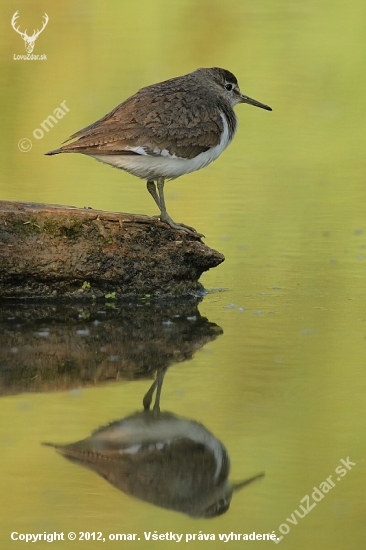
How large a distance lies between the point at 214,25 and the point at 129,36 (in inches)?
79.5

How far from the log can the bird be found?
302 mm

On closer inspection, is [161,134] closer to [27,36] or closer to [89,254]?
[89,254]

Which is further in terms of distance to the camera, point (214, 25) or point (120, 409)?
point (214, 25)

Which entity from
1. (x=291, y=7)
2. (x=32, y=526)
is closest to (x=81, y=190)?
(x=32, y=526)

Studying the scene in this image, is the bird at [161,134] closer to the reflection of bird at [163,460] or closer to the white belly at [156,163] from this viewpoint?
the white belly at [156,163]

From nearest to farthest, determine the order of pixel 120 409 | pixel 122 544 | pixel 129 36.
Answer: pixel 122 544 → pixel 120 409 → pixel 129 36

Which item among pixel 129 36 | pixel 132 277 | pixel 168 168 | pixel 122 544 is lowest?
pixel 122 544

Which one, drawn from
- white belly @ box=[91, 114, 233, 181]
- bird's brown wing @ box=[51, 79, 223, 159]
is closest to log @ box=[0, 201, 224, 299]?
white belly @ box=[91, 114, 233, 181]

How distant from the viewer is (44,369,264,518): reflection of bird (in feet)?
19.8

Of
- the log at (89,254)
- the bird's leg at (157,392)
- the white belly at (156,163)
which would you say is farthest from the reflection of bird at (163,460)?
the white belly at (156,163)

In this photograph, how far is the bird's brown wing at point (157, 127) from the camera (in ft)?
31.3

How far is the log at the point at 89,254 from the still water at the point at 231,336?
252 mm

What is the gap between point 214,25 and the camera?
82.2ft

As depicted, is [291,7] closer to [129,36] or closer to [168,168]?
[129,36]
